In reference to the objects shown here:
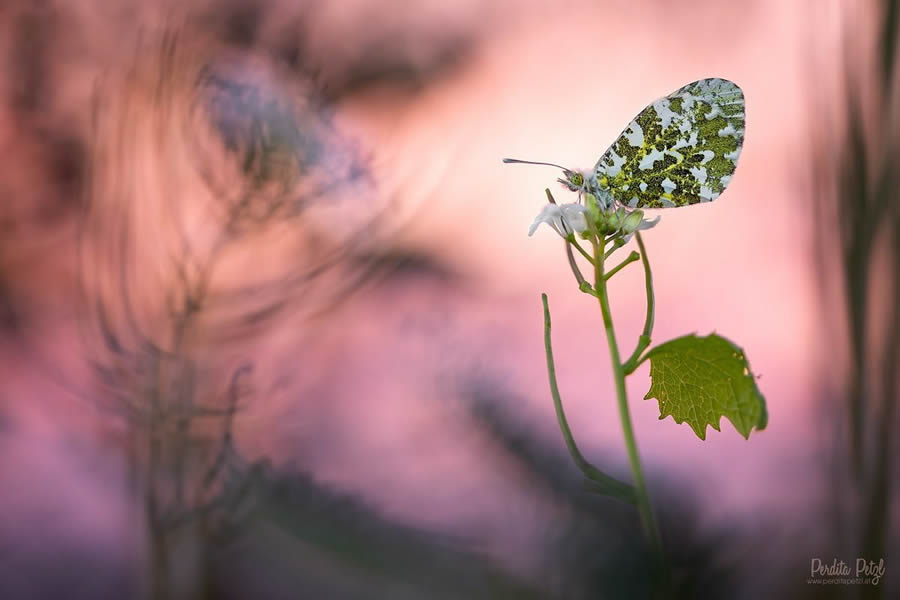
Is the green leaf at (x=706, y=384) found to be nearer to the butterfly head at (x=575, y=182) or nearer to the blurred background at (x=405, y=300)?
the butterfly head at (x=575, y=182)

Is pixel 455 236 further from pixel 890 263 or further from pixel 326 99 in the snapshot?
pixel 890 263

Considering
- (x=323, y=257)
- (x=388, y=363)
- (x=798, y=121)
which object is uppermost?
(x=798, y=121)

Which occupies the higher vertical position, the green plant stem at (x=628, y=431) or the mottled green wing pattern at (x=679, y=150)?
the mottled green wing pattern at (x=679, y=150)

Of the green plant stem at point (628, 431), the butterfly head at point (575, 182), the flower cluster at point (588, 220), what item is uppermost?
the butterfly head at point (575, 182)

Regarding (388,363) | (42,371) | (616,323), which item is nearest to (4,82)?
(42,371)

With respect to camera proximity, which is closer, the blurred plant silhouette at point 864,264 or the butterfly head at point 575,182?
the butterfly head at point 575,182

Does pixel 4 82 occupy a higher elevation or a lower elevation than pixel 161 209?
higher

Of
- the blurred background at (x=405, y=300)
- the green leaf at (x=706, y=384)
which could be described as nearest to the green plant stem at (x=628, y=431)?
the green leaf at (x=706, y=384)
